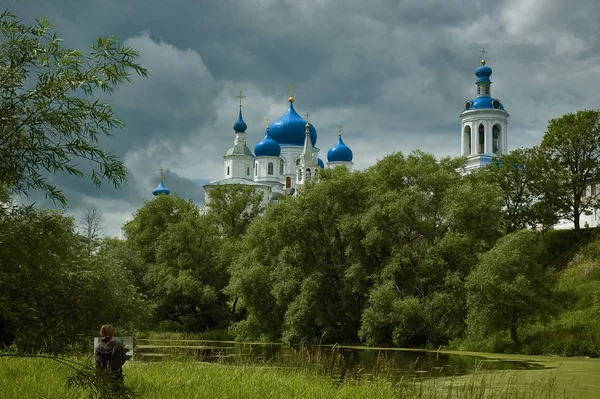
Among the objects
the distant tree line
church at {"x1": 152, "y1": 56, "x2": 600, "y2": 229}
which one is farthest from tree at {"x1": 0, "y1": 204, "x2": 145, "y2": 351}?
church at {"x1": 152, "y1": 56, "x2": 600, "y2": 229}

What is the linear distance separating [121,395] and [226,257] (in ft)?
125

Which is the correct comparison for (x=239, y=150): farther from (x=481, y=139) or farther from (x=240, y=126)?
(x=481, y=139)

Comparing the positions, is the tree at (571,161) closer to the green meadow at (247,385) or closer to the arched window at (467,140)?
the arched window at (467,140)

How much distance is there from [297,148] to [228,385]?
7688 centimetres

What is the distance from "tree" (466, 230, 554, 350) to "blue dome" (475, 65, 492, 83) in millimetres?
41193

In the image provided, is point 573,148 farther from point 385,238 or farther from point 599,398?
point 599,398

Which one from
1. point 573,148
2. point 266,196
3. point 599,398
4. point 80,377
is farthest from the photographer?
point 266,196

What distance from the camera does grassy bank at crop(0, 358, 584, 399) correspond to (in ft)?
39.4

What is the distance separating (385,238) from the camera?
3484 cm

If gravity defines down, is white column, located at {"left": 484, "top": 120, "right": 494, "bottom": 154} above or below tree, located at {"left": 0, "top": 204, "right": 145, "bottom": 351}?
above

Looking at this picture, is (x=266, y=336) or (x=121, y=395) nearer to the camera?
(x=121, y=395)

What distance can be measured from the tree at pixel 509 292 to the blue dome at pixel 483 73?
1622 inches

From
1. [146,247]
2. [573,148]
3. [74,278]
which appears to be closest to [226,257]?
[146,247]

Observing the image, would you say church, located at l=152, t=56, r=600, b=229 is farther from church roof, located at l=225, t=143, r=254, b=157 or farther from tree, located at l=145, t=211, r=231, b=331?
tree, located at l=145, t=211, r=231, b=331
